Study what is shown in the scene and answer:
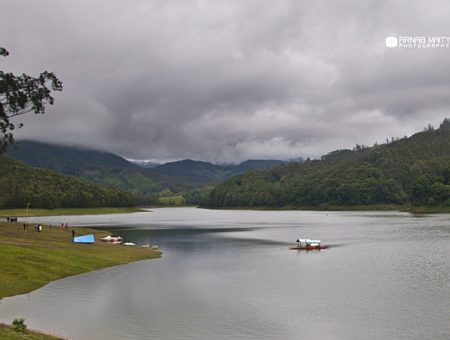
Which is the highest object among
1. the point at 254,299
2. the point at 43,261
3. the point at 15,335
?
the point at 43,261

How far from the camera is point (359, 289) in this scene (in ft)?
212

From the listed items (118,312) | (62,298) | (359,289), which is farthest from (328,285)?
(62,298)

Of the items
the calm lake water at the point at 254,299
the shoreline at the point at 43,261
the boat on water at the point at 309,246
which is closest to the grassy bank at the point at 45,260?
the shoreline at the point at 43,261

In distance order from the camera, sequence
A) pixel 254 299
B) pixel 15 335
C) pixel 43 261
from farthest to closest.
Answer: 1. pixel 43 261
2. pixel 254 299
3. pixel 15 335

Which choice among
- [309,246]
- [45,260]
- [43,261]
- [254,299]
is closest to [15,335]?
[254,299]

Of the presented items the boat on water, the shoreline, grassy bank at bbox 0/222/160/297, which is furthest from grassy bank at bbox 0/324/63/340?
the boat on water

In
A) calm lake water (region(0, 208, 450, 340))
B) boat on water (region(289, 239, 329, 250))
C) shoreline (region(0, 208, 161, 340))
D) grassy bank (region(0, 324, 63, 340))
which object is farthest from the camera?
boat on water (region(289, 239, 329, 250))

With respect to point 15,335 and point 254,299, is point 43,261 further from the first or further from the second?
point 15,335

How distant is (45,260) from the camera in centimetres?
7831

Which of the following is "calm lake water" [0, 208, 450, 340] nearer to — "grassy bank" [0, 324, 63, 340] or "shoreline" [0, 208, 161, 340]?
"shoreline" [0, 208, 161, 340]

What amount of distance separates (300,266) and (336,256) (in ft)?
50.7

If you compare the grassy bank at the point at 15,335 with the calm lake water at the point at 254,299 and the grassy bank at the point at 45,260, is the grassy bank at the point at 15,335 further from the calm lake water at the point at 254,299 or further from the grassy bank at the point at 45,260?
the grassy bank at the point at 45,260

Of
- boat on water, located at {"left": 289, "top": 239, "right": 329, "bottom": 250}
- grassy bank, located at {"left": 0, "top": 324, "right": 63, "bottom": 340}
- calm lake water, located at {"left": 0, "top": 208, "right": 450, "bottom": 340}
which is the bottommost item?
calm lake water, located at {"left": 0, "top": 208, "right": 450, "bottom": 340}

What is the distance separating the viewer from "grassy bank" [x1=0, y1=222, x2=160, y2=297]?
6525 cm
